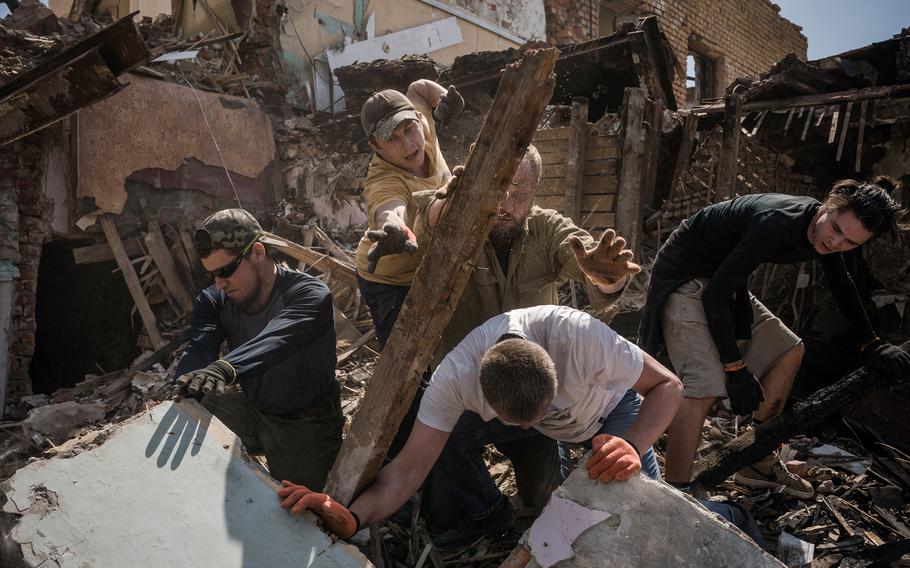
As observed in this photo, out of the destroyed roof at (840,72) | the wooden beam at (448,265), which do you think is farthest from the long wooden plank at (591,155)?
the wooden beam at (448,265)

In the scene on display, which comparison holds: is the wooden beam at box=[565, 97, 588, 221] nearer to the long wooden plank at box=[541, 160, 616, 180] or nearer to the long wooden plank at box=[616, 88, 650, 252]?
the long wooden plank at box=[541, 160, 616, 180]

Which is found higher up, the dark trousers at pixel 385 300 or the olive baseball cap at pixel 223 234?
the olive baseball cap at pixel 223 234

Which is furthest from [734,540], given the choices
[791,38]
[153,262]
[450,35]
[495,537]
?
[791,38]

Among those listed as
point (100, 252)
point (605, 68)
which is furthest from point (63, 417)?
point (605, 68)

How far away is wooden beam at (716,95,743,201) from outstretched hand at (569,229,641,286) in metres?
4.47

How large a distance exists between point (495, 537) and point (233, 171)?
6713mm

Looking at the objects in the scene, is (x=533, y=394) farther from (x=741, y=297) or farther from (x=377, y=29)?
(x=377, y=29)

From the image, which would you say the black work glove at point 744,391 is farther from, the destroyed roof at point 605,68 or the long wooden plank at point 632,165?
the destroyed roof at point 605,68

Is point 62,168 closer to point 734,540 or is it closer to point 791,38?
point 734,540

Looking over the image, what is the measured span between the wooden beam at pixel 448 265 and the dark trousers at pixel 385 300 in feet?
3.20

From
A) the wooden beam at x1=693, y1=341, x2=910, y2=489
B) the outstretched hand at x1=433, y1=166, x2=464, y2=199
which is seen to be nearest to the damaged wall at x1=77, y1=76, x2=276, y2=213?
the outstretched hand at x1=433, y1=166, x2=464, y2=199

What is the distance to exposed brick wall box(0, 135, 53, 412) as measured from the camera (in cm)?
611

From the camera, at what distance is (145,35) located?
8164 millimetres

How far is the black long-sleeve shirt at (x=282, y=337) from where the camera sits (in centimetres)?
309
